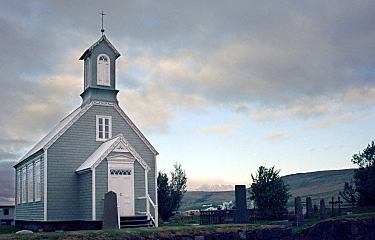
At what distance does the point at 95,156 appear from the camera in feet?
88.8

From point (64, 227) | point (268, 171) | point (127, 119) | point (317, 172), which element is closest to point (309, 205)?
point (268, 171)

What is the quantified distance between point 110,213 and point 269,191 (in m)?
16.3

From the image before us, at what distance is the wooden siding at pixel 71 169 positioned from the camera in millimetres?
26969

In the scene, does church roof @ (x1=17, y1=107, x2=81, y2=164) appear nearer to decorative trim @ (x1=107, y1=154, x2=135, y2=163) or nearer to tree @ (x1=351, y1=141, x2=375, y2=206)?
decorative trim @ (x1=107, y1=154, x2=135, y2=163)

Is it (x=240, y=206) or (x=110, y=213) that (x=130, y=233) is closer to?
(x=110, y=213)

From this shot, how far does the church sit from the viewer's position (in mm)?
26328

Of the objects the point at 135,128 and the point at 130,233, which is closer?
the point at 130,233

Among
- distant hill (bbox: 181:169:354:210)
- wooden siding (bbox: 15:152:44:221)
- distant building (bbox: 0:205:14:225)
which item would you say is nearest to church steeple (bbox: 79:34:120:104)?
wooden siding (bbox: 15:152:44:221)

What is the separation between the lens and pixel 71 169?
27.7 metres

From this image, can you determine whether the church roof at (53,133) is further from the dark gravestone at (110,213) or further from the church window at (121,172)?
the dark gravestone at (110,213)

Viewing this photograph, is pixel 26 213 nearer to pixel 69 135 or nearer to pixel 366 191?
pixel 69 135

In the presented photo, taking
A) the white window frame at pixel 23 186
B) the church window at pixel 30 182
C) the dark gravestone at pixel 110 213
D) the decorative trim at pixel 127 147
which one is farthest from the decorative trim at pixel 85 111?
the dark gravestone at pixel 110 213

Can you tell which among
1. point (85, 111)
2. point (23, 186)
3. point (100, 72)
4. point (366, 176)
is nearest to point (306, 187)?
point (366, 176)

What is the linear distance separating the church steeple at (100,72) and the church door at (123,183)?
16.1 feet
